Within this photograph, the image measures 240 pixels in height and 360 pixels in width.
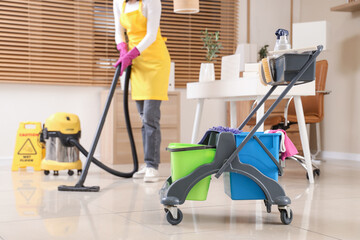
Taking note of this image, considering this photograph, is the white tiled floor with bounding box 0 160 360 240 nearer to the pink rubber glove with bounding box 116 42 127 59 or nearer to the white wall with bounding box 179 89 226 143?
the pink rubber glove with bounding box 116 42 127 59

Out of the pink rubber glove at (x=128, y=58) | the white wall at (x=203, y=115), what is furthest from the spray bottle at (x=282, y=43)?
the white wall at (x=203, y=115)

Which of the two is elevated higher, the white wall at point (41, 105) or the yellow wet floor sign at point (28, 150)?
the white wall at point (41, 105)

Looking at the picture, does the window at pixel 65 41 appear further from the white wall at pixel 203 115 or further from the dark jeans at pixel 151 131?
the dark jeans at pixel 151 131

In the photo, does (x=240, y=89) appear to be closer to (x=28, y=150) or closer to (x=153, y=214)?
(x=153, y=214)

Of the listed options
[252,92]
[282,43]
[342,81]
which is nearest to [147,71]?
[252,92]

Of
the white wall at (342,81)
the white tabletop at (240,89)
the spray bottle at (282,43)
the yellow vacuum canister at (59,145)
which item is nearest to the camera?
the spray bottle at (282,43)

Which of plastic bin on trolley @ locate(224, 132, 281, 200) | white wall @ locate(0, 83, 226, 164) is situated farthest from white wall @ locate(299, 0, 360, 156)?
plastic bin on trolley @ locate(224, 132, 281, 200)

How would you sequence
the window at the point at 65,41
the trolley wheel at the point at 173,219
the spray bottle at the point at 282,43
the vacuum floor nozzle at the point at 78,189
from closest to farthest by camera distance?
1. the trolley wheel at the point at 173,219
2. the spray bottle at the point at 282,43
3. the vacuum floor nozzle at the point at 78,189
4. the window at the point at 65,41

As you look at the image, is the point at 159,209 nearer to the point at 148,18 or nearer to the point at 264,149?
the point at 264,149

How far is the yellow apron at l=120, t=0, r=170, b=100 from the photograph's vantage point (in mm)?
3459

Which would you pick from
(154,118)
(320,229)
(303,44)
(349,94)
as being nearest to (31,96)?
(154,118)

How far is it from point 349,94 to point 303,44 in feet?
2.31

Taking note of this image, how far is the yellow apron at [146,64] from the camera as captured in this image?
346 cm

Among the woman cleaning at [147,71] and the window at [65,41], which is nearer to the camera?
the woman cleaning at [147,71]
